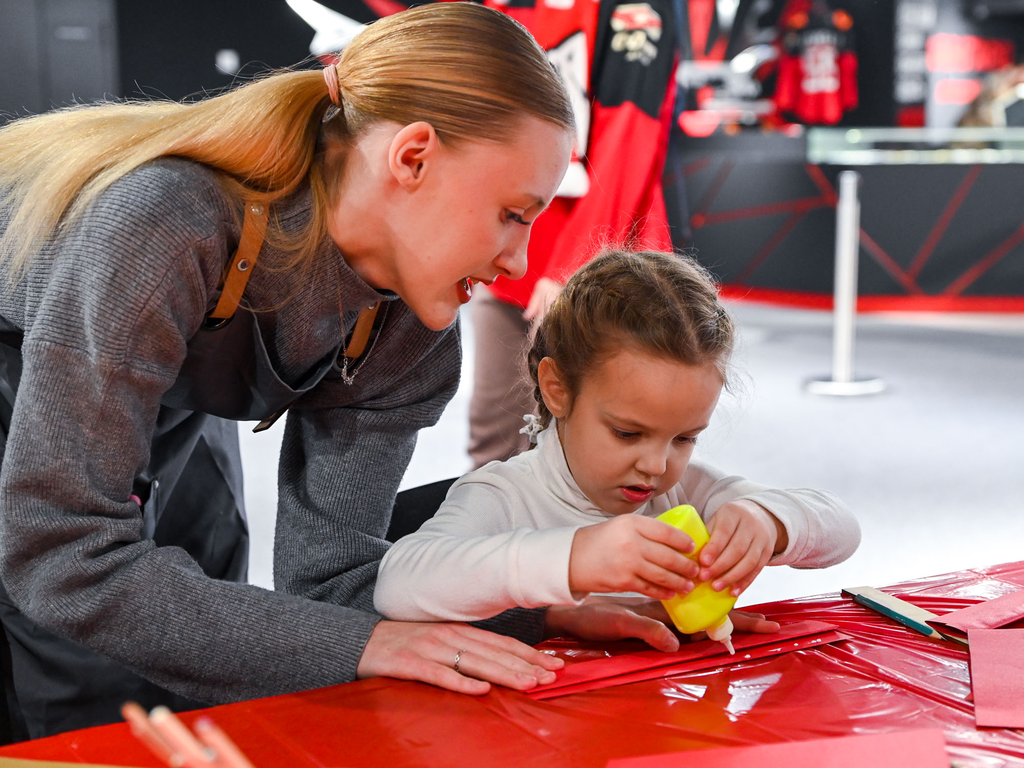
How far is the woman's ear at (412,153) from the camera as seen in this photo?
0.96 meters

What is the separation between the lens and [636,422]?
1081 mm

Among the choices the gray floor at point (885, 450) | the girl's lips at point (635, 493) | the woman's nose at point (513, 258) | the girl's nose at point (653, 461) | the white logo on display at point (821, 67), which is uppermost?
the white logo on display at point (821, 67)

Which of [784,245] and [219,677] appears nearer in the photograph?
[219,677]

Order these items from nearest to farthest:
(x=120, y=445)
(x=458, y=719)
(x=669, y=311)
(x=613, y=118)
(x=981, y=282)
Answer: (x=458, y=719) < (x=120, y=445) < (x=669, y=311) < (x=613, y=118) < (x=981, y=282)

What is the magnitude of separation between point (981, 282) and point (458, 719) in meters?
6.06

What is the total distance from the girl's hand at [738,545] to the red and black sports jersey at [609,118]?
1116 mm

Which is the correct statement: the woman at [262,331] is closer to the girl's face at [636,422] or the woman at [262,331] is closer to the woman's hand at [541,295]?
the girl's face at [636,422]

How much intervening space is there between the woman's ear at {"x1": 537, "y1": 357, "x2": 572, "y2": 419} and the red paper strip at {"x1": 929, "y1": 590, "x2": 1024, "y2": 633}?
45cm

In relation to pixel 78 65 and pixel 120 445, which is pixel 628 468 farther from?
pixel 78 65

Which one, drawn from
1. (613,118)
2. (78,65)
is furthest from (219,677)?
(78,65)

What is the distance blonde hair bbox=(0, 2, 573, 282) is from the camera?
967 millimetres

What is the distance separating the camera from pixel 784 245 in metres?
6.48

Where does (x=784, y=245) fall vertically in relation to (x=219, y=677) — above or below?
above

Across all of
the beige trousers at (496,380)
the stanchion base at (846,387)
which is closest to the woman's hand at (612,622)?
the beige trousers at (496,380)
